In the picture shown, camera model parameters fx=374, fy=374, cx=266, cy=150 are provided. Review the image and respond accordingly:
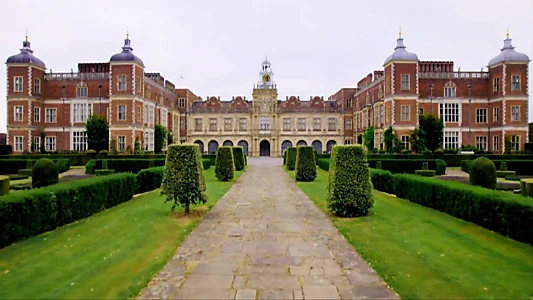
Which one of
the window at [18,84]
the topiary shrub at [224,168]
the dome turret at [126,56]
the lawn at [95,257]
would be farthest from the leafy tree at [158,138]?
the lawn at [95,257]

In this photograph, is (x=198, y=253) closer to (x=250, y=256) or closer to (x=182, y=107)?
(x=250, y=256)

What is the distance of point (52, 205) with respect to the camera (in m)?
8.12

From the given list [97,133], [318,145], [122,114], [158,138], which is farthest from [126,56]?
[318,145]

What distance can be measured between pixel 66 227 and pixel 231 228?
3694 millimetres

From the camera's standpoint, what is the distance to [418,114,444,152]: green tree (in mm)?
35656

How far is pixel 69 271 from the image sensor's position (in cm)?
538

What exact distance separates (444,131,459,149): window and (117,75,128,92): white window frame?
32.5 meters

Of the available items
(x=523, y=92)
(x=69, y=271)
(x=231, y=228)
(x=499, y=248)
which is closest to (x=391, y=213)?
(x=499, y=248)

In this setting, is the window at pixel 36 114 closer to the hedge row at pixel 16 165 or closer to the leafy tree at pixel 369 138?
the hedge row at pixel 16 165

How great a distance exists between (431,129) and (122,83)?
29.4m

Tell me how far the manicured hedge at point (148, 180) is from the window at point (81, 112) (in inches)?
1078

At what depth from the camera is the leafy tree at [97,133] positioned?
1372 inches

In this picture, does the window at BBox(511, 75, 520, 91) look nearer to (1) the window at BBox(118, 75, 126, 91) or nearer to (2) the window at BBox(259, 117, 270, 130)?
(2) the window at BBox(259, 117, 270, 130)

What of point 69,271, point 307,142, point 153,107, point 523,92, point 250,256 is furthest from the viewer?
point 307,142
